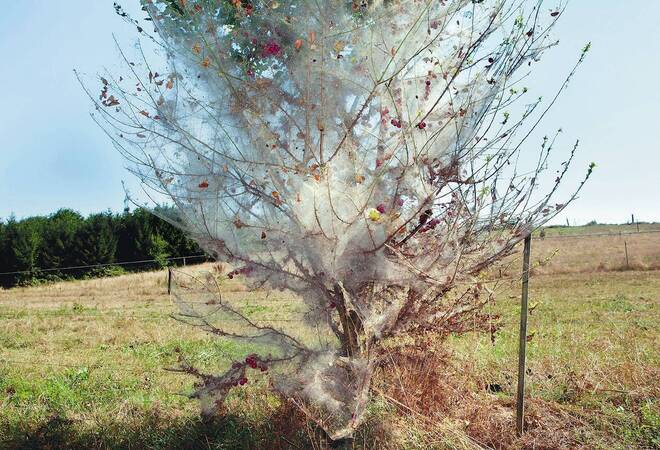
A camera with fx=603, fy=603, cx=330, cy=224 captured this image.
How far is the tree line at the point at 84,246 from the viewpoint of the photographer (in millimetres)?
32094

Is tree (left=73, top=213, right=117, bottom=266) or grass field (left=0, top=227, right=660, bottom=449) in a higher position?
tree (left=73, top=213, right=117, bottom=266)

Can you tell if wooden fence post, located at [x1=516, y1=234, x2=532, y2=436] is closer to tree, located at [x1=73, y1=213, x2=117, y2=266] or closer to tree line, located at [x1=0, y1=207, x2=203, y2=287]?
tree line, located at [x1=0, y1=207, x2=203, y2=287]

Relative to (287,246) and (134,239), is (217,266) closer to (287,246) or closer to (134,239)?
(287,246)

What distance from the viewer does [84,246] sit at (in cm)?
3356

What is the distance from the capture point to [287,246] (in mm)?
4336

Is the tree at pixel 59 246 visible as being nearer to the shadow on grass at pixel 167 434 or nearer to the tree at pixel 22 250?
the tree at pixel 22 250

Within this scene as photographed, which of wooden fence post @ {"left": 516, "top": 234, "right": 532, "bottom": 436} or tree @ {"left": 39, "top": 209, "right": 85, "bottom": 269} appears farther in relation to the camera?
tree @ {"left": 39, "top": 209, "right": 85, "bottom": 269}

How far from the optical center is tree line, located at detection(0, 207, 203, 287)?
1264 inches

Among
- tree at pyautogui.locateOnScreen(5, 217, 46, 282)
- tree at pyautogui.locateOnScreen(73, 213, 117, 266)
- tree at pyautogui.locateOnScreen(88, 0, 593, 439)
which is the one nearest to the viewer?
tree at pyautogui.locateOnScreen(88, 0, 593, 439)

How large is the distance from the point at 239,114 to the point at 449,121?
59.6 inches

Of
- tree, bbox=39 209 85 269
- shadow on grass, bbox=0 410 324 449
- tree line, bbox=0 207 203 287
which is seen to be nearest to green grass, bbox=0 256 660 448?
shadow on grass, bbox=0 410 324 449

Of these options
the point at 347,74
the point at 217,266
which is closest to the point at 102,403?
the point at 217,266

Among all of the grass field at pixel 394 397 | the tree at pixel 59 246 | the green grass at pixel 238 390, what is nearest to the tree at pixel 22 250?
the tree at pixel 59 246

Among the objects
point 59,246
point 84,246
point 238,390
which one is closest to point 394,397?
point 238,390
